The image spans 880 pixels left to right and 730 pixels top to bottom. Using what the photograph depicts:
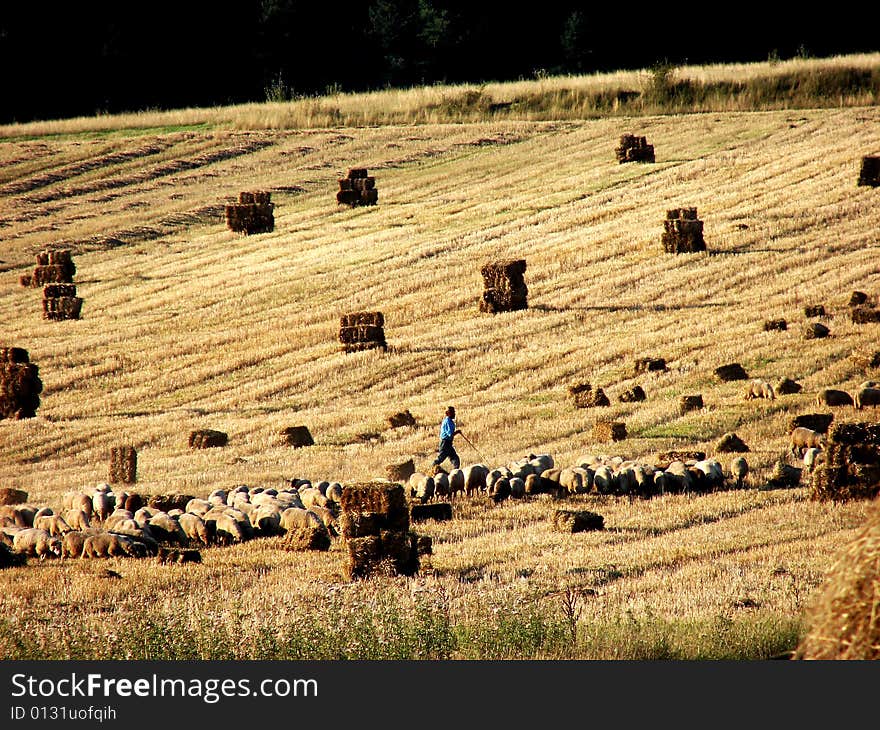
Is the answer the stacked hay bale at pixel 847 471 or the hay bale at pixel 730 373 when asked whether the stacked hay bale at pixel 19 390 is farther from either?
the stacked hay bale at pixel 847 471

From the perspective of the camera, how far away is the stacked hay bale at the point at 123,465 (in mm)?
21094

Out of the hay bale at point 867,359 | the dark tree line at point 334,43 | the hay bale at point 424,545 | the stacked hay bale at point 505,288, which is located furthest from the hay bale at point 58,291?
the dark tree line at point 334,43

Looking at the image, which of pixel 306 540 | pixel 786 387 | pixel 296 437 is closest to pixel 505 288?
pixel 786 387

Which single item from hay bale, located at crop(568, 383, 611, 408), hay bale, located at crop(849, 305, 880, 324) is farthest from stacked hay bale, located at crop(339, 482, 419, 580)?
hay bale, located at crop(849, 305, 880, 324)

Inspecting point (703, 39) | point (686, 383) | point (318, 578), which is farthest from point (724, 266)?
point (703, 39)

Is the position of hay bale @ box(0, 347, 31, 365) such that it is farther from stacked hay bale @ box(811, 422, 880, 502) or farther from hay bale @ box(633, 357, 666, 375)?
stacked hay bale @ box(811, 422, 880, 502)

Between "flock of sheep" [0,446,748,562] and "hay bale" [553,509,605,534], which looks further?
"hay bale" [553,509,605,534]

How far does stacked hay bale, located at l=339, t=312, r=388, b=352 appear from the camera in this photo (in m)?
29.0

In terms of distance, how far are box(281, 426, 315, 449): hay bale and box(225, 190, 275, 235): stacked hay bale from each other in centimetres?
2307

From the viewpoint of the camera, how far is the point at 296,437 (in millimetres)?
22750

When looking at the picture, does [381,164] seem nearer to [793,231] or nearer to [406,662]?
[793,231]

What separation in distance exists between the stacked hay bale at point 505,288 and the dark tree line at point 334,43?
50833 millimetres

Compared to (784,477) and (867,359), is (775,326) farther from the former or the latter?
(784,477)

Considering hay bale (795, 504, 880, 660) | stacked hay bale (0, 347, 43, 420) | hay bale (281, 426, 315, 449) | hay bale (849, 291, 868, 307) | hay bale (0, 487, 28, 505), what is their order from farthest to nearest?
1. hay bale (849, 291, 868, 307)
2. stacked hay bale (0, 347, 43, 420)
3. hay bale (281, 426, 315, 449)
4. hay bale (0, 487, 28, 505)
5. hay bale (795, 504, 880, 660)
